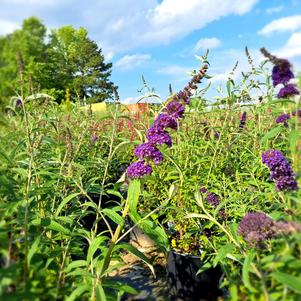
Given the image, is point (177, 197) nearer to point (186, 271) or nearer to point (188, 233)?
point (188, 233)

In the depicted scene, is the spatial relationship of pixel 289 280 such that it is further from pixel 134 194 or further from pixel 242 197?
pixel 242 197

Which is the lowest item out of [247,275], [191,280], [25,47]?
[191,280]

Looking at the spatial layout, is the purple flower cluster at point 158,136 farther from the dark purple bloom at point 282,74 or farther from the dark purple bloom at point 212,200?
the dark purple bloom at point 212,200

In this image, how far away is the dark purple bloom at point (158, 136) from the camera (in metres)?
2.01

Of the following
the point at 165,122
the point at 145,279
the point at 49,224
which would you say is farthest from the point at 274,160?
the point at 145,279

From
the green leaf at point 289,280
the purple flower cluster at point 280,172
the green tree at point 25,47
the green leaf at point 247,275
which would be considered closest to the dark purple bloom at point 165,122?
the purple flower cluster at point 280,172

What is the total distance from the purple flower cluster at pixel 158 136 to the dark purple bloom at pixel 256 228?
606 mm

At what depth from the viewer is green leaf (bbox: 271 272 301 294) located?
1.12m

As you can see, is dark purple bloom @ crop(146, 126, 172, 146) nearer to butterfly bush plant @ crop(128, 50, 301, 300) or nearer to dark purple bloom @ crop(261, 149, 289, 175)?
butterfly bush plant @ crop(128, 50, 301, 300)

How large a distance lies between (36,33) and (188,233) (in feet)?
141

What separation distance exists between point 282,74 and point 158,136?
72 cm

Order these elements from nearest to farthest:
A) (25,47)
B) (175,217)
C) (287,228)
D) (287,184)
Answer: (287,228) < (287,184) < (175,217) < (25,47)

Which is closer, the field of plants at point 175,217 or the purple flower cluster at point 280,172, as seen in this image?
the field of plants at point 175,217

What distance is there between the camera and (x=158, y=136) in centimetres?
202
